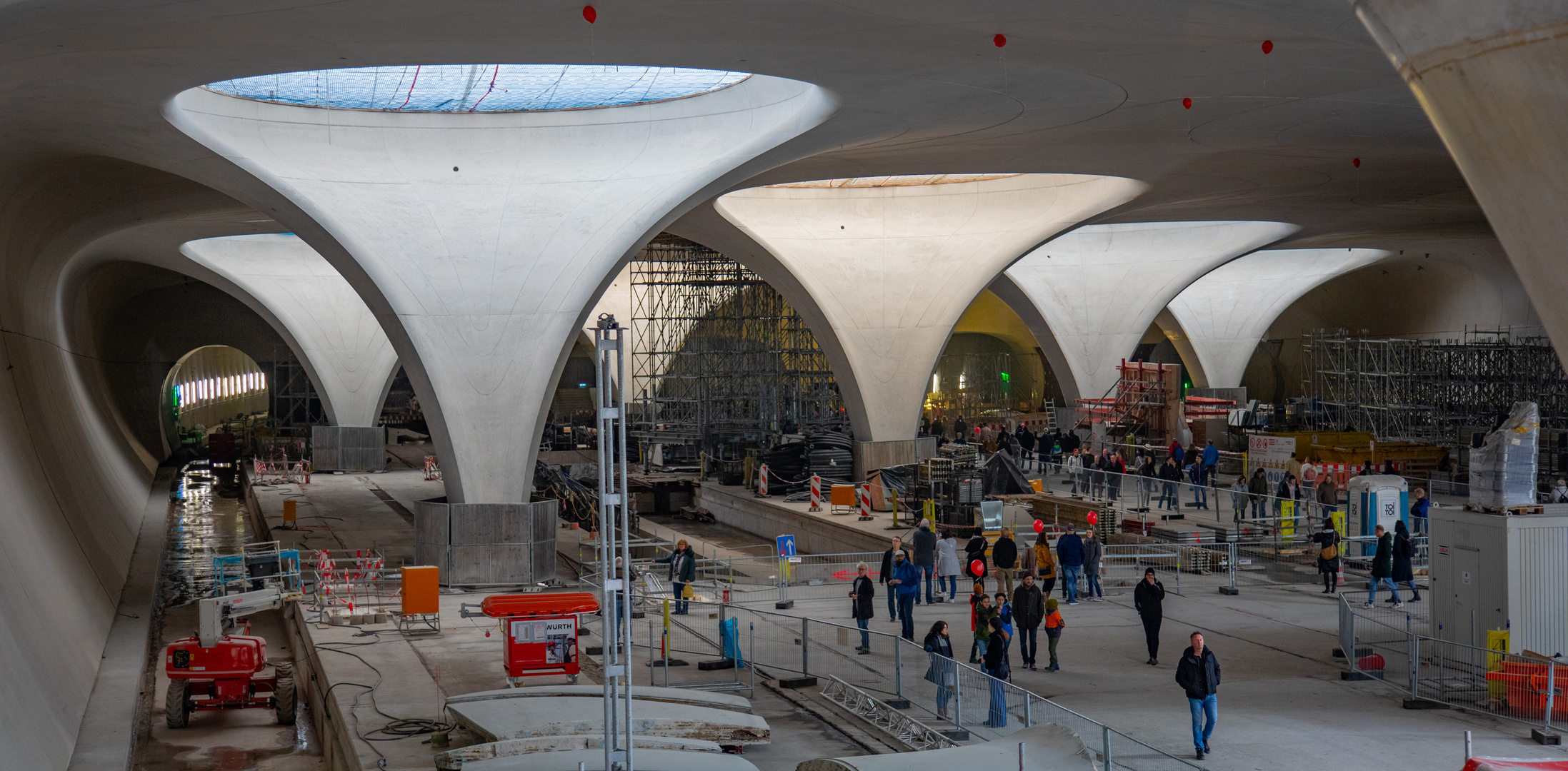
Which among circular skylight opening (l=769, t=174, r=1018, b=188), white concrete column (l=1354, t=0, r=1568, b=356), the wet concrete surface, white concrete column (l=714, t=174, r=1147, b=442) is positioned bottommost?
the wet concrete surface

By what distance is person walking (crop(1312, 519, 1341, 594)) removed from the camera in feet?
59.7

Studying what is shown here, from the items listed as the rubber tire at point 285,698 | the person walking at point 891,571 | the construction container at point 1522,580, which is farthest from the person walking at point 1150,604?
the rubber tire at point 285,698

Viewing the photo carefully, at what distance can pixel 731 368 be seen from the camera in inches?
1710

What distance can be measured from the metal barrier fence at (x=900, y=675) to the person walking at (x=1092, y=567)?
95.9 inches

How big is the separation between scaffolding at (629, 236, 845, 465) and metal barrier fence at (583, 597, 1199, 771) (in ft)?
77.6

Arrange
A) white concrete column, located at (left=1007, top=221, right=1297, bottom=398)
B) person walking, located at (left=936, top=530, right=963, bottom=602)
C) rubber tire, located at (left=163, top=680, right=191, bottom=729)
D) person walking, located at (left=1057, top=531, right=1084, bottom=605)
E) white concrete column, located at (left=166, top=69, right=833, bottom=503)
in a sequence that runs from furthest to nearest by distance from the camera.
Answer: white concrete column, located at (left=1007, top=221, right=1297, bottom=398)
white concrete column, located at (left=166, top=69, right=833, bottom=503)
person walking, located at (left=936, top=530, right=963, bottom=602)
person walking, located at (left=1057, top=531, right=1084, bottom=605)
rubber tire, located at (left=163, top=680, right=191, bottom=729)

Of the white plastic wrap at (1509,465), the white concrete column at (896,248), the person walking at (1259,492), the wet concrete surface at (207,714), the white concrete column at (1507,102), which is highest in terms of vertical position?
the white concrete column at (896,248)

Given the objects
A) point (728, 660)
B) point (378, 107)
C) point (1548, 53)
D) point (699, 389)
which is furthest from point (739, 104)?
point (699, 389)

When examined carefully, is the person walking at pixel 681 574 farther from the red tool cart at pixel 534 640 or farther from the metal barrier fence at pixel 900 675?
the red tool cart at pixel 534 640

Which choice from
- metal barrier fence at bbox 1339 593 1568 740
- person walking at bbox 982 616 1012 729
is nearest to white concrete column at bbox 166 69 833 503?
person walking at bbox 982 616 1012 729

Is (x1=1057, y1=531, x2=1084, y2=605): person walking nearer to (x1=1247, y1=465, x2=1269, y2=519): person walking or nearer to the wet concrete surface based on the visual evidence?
(x1=1247, y1=465, x2=1269, y2=519): person walking

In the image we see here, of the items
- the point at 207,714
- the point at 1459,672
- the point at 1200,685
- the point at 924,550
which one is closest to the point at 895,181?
the point at 924,550

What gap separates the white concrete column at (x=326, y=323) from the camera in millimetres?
40094

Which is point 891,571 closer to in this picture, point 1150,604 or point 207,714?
point 1150,604
